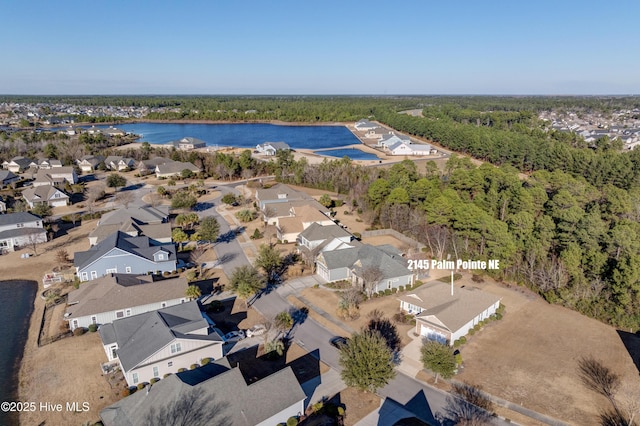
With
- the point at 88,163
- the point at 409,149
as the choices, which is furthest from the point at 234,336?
the point at 409,149

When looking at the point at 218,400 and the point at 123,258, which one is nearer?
the point at 218,400

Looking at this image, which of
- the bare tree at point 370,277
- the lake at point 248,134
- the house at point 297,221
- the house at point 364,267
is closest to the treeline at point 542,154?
the lake at point 248,134

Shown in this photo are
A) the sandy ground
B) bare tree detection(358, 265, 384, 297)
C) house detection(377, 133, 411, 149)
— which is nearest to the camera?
the sandy ground

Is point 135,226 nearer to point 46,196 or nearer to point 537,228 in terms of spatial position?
point 46,196

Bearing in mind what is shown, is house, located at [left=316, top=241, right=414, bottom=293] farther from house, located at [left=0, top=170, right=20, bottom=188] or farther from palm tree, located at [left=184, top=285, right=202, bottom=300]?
house, located at [left=0, top=170, right=20, bottom=188]

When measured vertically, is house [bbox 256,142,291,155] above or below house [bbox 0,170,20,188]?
above

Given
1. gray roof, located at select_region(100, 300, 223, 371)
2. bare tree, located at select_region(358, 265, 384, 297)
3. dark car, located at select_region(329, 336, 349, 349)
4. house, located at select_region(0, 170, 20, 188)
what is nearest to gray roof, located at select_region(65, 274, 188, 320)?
gray roof, located at select_region(100, 300, 223, 371)
